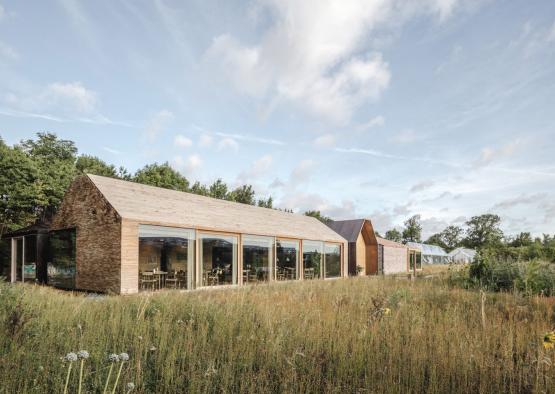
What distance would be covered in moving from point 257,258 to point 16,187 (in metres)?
17.6

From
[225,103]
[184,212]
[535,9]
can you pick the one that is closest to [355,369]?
[535,9]

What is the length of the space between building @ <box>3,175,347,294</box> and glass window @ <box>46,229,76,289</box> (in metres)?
0.04

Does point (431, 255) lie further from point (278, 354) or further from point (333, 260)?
point (278, 354)

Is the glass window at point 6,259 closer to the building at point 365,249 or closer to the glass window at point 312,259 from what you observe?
the glass window at point 312,259

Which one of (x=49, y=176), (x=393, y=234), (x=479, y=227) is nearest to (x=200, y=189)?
(x=49, y=176)

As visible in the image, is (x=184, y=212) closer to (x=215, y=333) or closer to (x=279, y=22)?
(x=279, y=22)

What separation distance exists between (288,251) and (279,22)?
13.0 m

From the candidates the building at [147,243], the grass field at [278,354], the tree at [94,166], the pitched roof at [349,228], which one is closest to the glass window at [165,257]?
the building at [147,243]

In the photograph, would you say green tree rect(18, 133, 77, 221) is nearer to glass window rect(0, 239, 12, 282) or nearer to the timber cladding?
glass window rect(0, 239, 12, 282)

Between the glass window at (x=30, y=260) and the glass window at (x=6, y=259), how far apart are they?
147 centimetres

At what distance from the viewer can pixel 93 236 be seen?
14.5 m

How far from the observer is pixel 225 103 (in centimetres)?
1449

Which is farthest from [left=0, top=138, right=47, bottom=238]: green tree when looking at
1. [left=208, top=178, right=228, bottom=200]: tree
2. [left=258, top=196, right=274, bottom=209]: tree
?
[left=258, top=196, right=274, bottom=209]: tree

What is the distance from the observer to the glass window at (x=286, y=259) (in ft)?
66.8
